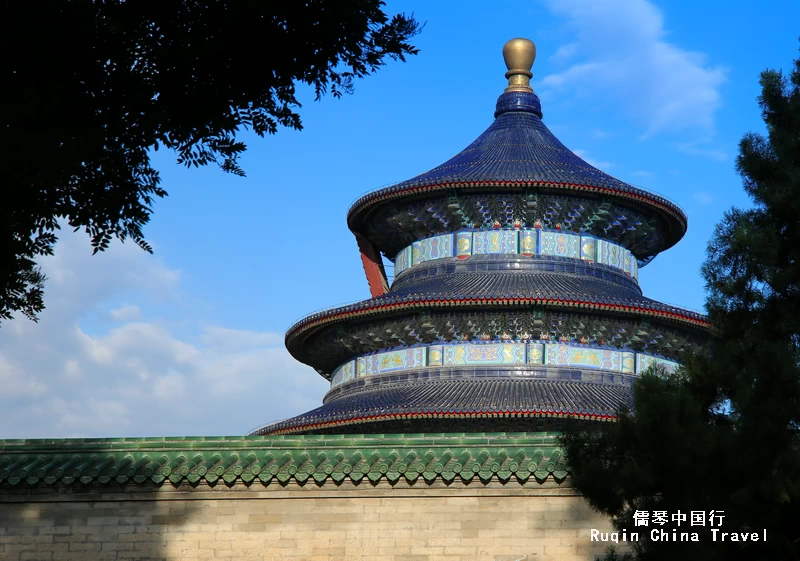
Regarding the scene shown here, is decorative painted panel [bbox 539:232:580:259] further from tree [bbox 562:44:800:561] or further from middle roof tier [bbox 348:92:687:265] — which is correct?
tree [bbox 562:44:800:561]

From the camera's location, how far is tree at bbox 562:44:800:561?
42.2ft

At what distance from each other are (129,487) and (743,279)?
30.1 ft

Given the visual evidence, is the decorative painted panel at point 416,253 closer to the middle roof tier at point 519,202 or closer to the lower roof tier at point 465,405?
the middle roof tier at point 519,202

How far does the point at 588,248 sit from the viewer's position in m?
30.1

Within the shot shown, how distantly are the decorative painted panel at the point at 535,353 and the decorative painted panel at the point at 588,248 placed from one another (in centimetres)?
331

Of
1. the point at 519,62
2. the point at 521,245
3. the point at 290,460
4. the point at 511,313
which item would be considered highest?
the point at 519,62

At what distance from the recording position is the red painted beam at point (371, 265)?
1278 inches

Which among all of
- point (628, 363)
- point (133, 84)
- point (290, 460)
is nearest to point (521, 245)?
point (628, 363)

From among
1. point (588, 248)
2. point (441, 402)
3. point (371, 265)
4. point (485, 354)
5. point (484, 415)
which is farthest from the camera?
point (371, 265)

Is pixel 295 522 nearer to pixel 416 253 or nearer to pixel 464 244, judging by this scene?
pixel 464 244

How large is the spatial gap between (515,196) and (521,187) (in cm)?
31

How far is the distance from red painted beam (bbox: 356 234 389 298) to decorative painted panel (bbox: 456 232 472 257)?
3.06 m

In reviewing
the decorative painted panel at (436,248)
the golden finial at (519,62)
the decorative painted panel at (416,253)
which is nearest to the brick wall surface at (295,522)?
the decorative painted panel at (436,248)

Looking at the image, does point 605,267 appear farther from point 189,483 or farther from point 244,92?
point 244,92
